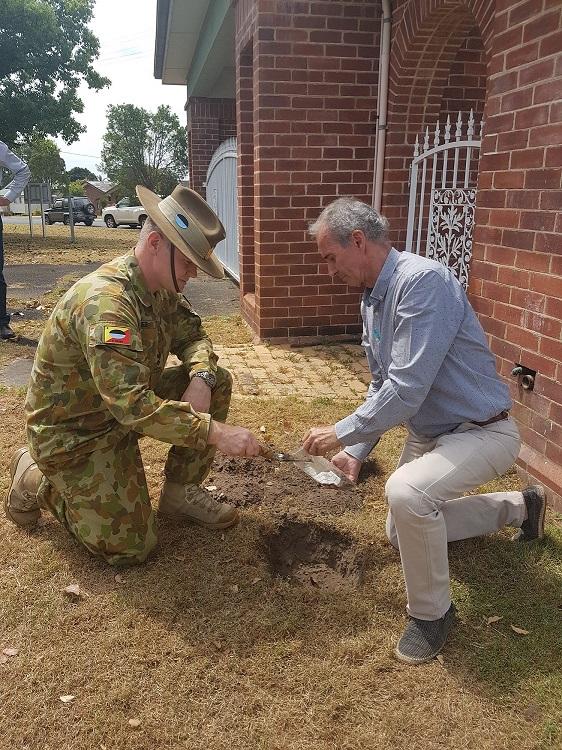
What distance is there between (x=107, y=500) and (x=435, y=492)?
1.40 meters

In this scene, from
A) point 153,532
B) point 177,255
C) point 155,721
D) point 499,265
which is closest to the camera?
point 155,721

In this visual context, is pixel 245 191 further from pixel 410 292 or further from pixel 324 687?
pixel 324 687

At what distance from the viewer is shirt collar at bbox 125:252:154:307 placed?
2650 mm

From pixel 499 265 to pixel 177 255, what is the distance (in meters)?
1.96

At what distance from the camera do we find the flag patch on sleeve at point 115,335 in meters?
2.36

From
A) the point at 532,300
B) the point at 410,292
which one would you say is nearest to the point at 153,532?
the point at 410,292

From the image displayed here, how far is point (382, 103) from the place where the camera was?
5926 mm

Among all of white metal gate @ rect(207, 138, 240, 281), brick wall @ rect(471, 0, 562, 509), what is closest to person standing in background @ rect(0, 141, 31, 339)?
white metal gate @ rect(207, 138, 240, 281)

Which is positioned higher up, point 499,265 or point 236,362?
point 499,265

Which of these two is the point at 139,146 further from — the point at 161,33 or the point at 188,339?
the point at 188,339

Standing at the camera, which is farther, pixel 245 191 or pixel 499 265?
pixel 245 191

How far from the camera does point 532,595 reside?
2637 millimetres

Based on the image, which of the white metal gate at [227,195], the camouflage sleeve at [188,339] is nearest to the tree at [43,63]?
the white metal gate at [227,195]

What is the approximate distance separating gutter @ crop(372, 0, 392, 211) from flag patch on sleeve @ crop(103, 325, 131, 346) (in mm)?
4337
